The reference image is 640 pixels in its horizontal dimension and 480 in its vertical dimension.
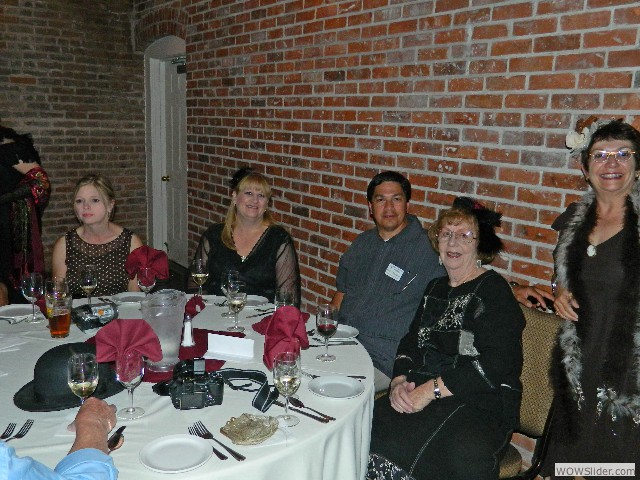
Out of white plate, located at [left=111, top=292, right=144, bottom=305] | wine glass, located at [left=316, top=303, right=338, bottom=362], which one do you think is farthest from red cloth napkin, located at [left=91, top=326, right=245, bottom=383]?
white plate, located at [left=111, top=292, right=144, bottom=305]

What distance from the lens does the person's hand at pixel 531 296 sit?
89.9 inches

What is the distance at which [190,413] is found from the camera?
1659 millimetres

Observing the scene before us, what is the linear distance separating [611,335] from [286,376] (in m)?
1.18

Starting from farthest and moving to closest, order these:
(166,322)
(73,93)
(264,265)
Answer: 1. (73,93)
2. (264,265)
3. (166,322)

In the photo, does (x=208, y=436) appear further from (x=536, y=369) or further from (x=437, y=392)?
(x=536, y=369)

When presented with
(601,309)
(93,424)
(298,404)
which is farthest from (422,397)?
(93,424)

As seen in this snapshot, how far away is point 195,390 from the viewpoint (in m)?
1.68

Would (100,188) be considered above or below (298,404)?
above

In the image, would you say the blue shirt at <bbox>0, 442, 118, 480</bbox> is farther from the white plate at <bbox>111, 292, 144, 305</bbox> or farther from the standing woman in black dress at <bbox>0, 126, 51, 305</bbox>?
the standing woman in black dress at <bbox>0, 126, 51, 305</bbox>

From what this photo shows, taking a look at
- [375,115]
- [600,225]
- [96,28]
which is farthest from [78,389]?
[96,28]

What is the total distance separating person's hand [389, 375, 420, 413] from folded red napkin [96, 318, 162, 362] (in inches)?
37.8

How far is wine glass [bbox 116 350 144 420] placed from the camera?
1.58m

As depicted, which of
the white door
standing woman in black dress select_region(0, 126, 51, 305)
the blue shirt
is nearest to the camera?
the blue shirt

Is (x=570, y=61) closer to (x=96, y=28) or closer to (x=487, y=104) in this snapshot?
(x=487, y=104)
